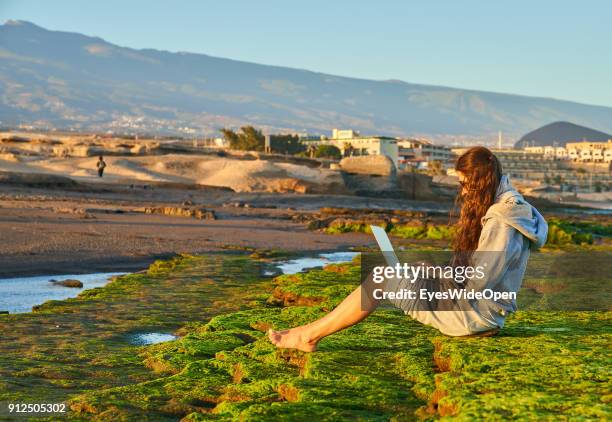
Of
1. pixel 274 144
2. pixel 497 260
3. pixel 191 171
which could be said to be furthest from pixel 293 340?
pixel 274 144

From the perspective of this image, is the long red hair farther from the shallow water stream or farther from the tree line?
the tree line

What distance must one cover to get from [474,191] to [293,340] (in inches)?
65.1

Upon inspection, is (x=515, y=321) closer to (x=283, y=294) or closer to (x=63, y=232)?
(x=283, y=294)

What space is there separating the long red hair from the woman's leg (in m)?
0.75

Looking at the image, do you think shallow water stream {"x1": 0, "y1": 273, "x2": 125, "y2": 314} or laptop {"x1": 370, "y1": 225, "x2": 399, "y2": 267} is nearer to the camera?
laptop {"x1": 370, "y1": 225, "x2": 399, "y2": 267}

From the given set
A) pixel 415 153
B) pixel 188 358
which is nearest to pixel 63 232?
pixel 188 358

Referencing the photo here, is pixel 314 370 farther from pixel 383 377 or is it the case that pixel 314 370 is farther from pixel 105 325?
pixel 105 325

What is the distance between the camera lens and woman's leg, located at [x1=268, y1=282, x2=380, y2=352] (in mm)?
6352

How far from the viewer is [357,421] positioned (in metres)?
5.18

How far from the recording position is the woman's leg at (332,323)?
635 centimetres

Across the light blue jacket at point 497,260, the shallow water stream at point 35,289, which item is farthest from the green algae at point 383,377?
the shallow water stream at point 35,289

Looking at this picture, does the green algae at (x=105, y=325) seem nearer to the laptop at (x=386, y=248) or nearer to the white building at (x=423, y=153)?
the laptop at (x=386, y=248)

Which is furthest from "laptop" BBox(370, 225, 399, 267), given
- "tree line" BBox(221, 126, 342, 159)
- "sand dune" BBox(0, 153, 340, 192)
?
"tree line" BBox(221, 126, 342, 159)

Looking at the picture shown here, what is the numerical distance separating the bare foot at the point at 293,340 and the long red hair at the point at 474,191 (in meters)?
1.20
